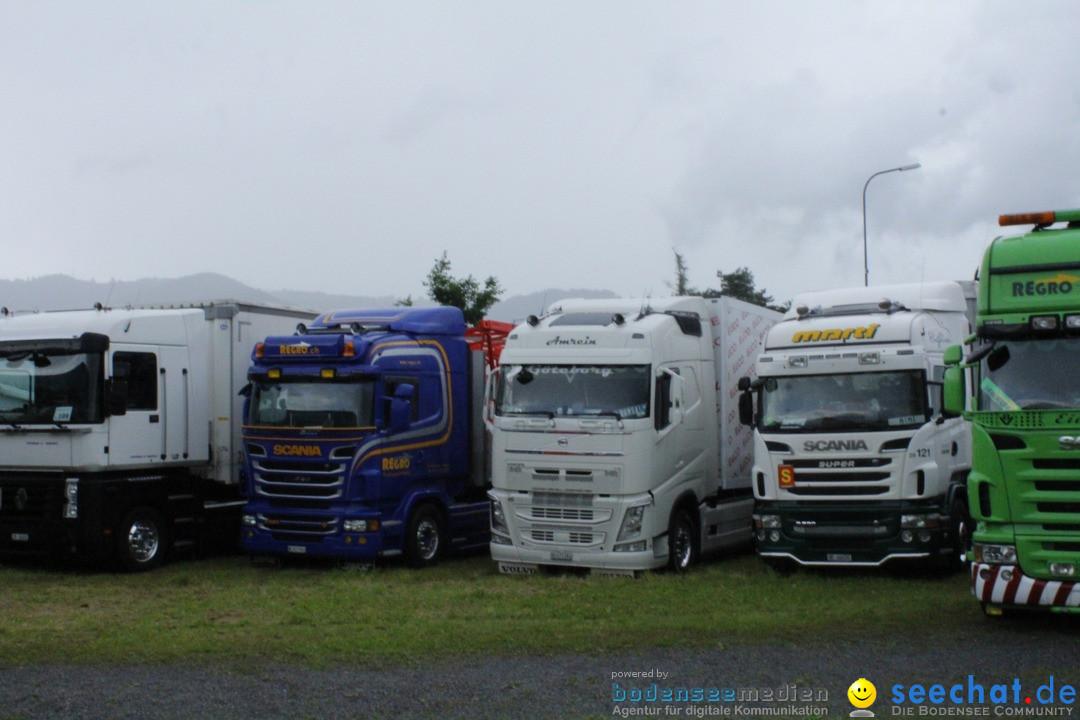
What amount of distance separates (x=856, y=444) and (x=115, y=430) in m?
9.11

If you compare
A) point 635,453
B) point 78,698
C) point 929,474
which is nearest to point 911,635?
point 929,474

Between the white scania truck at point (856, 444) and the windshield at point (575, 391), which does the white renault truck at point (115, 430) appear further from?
the white scania truck at point (856, 444)

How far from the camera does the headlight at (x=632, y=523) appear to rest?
43.8 feet

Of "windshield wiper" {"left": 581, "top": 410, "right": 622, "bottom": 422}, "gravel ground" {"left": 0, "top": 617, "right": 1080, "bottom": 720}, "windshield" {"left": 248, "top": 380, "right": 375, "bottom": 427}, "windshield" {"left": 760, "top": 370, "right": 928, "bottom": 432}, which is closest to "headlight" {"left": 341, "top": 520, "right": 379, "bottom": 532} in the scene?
"windshield" {"left": 248, "top": 380, "right": 375, "bottom": 427}

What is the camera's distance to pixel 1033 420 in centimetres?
963

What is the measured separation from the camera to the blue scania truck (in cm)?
1423

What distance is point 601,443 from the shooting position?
13.4 metres

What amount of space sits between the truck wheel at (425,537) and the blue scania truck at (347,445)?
0.01 meters

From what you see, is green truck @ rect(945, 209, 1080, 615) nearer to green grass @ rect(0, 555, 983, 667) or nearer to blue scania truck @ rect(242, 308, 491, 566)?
green grass @ rect(0, 555, 983, 667)

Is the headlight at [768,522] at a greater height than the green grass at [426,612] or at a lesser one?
greater

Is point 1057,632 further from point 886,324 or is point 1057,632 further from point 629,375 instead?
point 629,375

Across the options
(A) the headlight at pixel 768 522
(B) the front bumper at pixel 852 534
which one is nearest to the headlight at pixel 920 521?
(B) the front bumper at pixel 852 534

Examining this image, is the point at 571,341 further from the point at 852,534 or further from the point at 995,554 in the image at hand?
the point at 995,554

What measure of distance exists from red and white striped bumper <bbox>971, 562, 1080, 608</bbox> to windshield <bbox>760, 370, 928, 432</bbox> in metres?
3.08
